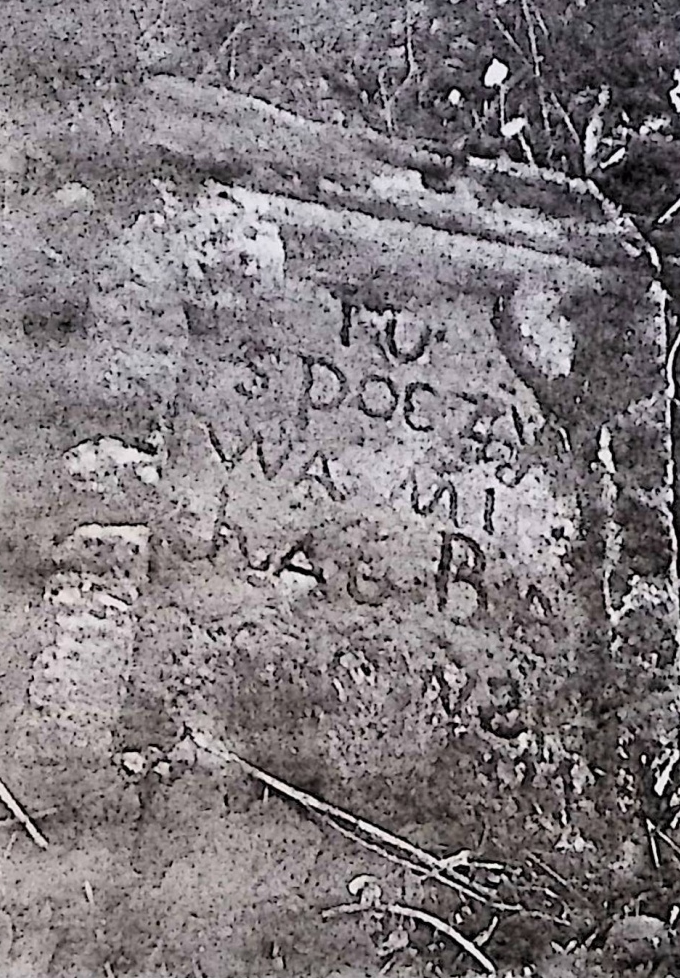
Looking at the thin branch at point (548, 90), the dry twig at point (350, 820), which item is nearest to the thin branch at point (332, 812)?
the dry twig at point (350, 820)

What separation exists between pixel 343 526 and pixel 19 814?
0.34 meters

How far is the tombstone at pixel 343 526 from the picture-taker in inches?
35.9

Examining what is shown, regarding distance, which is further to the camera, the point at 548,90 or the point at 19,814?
the point at 548,90

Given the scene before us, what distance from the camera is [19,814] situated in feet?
2.92

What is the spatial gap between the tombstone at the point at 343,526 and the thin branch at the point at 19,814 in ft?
0.09

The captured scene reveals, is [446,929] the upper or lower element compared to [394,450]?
lower

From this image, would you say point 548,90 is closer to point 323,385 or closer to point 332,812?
point 323,385

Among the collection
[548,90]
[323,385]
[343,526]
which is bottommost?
[343,526]

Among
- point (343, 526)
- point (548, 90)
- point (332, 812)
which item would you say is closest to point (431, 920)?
point (332, 812)

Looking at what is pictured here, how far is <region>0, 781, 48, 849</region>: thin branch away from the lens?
889mm

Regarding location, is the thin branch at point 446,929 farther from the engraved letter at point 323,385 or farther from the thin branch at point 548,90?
the thin branch at point 548,90

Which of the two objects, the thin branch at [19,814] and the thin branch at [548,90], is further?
the thin branch at [548,90]

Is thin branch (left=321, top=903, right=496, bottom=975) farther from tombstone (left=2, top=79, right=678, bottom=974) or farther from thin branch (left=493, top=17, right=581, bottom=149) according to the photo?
thin branch (left=493, top=17, right=581, bottom=149)

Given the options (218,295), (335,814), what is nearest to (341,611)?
(335,814)
